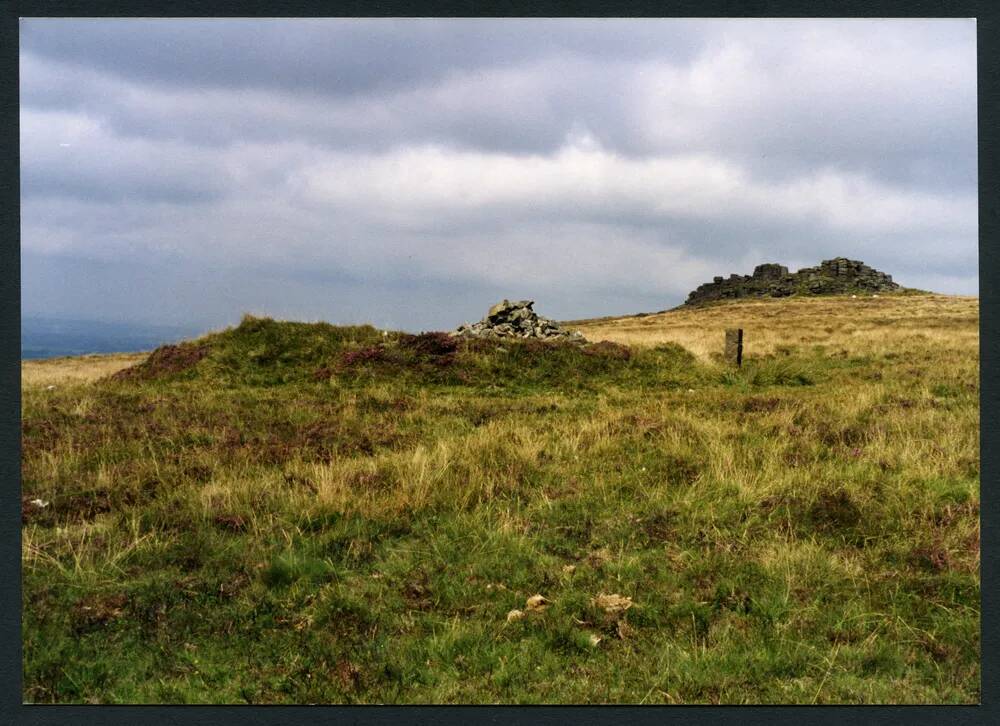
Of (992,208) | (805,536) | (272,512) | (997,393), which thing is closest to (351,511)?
(272,512)

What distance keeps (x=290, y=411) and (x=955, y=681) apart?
1123 cm

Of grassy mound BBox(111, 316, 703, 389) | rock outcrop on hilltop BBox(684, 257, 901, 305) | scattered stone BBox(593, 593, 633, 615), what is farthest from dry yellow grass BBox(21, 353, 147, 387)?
rock outcrop on hilltop BBox(684, 257, 901, 305)

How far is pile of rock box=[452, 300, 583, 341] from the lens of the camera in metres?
21.4

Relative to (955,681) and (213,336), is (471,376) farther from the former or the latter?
(955,681)

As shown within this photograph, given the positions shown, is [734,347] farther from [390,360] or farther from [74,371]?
[74,371]

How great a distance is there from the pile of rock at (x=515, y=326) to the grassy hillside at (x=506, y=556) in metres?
9.71

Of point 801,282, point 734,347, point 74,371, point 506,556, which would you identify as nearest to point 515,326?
point 734,347

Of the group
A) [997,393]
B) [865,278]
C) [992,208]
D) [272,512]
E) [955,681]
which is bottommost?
[955,681]

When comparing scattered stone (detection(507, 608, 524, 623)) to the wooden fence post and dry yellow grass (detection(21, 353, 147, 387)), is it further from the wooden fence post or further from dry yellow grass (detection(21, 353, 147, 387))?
the wooden fence post

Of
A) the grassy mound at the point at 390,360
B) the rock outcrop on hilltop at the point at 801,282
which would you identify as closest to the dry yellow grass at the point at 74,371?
the grassy mound at the point at 390,360

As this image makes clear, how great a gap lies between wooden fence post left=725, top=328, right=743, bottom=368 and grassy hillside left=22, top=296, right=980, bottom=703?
8600mm

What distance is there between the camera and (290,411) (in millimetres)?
12469

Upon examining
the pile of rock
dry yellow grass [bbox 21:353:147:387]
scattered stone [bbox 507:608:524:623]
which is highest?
the pile of rock

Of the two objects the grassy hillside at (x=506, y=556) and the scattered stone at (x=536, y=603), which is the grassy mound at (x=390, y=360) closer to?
the grassy hillside at (x=506, y=556)
